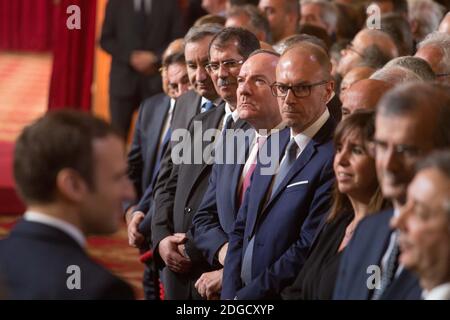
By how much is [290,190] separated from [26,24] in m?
16.6

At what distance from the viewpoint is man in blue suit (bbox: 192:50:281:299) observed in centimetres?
Answer: 475

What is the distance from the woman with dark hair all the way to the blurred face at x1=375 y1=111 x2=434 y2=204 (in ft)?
1.86

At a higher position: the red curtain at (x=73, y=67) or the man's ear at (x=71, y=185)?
the man's ear at (x=71, y=185)

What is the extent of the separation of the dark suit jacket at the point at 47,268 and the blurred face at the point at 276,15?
4.77 m

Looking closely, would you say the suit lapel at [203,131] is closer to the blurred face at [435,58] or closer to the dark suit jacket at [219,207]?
the dark suit jacket at [219,207]

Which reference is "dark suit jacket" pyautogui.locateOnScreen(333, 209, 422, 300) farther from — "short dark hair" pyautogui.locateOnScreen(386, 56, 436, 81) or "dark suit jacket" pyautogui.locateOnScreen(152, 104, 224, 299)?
"dark suit jacket" pyautogui.locateOnScreen(152, 104, 224, 299)

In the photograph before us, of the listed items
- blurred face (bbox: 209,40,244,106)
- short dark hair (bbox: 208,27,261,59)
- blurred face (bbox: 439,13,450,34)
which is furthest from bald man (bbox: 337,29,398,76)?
blurred face (bbox: 209,40,244,106)

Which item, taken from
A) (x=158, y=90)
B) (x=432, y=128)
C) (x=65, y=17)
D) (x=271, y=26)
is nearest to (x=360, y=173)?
(x=432, y=128)

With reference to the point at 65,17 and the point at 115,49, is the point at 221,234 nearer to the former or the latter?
the point at 115,49

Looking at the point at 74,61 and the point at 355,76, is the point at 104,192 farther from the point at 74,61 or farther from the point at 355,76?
the point at 74,61

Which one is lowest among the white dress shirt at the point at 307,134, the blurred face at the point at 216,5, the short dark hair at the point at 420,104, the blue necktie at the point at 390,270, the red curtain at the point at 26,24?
the red curtain at the point at 26,24

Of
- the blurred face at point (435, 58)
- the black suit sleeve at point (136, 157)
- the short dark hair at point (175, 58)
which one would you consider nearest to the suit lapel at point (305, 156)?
the blurred face at point (435, 58)

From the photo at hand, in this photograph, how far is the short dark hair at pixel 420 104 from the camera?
10.1 feet

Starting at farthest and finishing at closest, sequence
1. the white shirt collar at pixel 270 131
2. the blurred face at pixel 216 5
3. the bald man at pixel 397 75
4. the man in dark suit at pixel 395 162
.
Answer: the blurred face at pixel 216 5
the white shirt collar at pixel 270 131
the bald man at pixel 397 75
the man in dark suit at pixel 395 162
